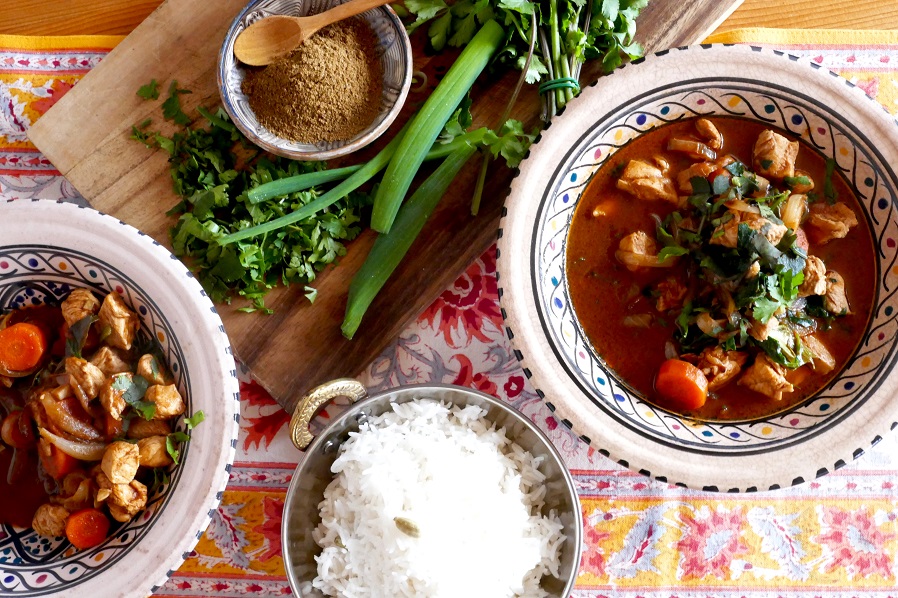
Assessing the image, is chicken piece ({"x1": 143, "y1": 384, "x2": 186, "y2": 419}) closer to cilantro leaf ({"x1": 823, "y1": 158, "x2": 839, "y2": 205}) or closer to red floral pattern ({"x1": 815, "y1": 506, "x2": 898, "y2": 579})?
cilantro leaf ({"x1": 823, "y1": 158, "x2": 839, "y2": 205})

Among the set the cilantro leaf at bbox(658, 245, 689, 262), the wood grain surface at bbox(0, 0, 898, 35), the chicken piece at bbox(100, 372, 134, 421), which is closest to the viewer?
the chicken piece at bbox(100, 372, 134, 421)

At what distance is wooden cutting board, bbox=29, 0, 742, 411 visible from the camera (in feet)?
8.35

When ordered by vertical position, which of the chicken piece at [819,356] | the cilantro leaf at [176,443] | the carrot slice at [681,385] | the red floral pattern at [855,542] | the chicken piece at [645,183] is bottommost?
the cilantro leaf at [176,443]

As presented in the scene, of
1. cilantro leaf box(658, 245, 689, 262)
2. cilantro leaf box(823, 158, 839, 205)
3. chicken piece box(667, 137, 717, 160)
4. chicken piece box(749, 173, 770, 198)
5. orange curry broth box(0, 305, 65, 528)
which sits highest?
cilantro leaf box(823, 158, 839, 205)

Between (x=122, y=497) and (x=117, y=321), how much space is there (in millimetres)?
521

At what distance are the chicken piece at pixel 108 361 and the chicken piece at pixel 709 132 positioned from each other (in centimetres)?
200

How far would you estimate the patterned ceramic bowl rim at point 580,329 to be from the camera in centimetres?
213

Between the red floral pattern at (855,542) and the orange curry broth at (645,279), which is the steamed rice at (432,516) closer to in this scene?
the orange curry broth at (645,279)

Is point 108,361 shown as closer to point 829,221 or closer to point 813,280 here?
point 813,280

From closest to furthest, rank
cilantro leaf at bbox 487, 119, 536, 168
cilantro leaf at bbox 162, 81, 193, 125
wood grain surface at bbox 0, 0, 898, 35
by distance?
cilantro leaf at bbox 487, 119, 536, 168
cilantro leaf at bbox 162, 81, 193, 125
wood grain surface at bbox 0, 0, 898, 35

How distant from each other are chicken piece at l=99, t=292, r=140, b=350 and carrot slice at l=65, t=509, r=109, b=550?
1.70ft

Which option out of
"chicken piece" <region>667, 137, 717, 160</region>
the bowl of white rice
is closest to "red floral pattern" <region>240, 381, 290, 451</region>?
the bowl of white rice

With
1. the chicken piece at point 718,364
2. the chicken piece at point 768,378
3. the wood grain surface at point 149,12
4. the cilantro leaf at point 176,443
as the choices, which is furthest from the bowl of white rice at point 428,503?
the wood grain surface at point 149,12

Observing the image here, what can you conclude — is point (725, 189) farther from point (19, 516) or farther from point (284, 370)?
point (19, 516)
